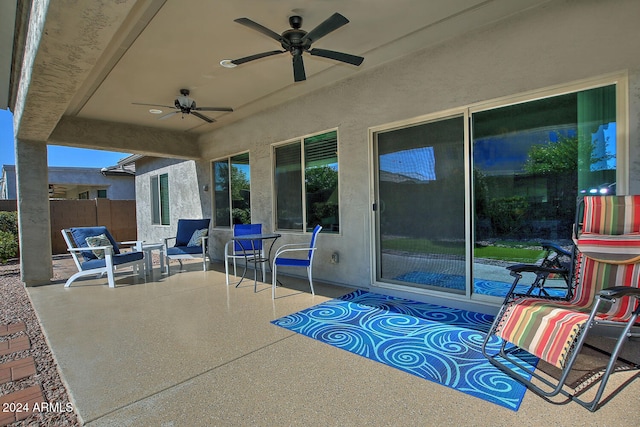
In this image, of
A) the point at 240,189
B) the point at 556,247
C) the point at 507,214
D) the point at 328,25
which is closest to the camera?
the point at 328,25

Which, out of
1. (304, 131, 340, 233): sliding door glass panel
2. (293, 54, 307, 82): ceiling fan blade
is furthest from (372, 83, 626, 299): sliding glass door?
(293, 54, 307, 82): ceiling fan blade

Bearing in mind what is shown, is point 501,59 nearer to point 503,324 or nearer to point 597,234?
point 597,234

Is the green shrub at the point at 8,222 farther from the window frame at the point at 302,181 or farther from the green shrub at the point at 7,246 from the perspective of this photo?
the window frame at the point at 302,181

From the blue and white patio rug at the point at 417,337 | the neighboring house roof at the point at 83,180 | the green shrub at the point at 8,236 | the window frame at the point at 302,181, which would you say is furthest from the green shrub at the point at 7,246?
the neighboring house roof at the point at 83,180

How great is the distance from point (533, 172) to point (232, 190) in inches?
216

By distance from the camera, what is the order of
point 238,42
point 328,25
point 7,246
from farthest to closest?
point 7,246
point 238,42
point 328,25

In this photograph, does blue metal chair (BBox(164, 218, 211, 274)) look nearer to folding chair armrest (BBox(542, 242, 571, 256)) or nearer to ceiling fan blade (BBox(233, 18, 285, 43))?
ceiling fan blade (BBox(233, 18, 285, 43))

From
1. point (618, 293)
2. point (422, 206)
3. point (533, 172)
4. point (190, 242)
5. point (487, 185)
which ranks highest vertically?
point (533, 172)

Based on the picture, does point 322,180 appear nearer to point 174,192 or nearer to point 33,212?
point 33,212

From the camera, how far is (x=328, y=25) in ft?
8.89

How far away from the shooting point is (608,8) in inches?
104

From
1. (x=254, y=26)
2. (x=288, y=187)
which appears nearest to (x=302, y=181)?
(x=288, y=187)

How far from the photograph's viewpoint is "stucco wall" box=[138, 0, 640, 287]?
2.66 meters

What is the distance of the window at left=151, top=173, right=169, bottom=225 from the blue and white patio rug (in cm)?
700
